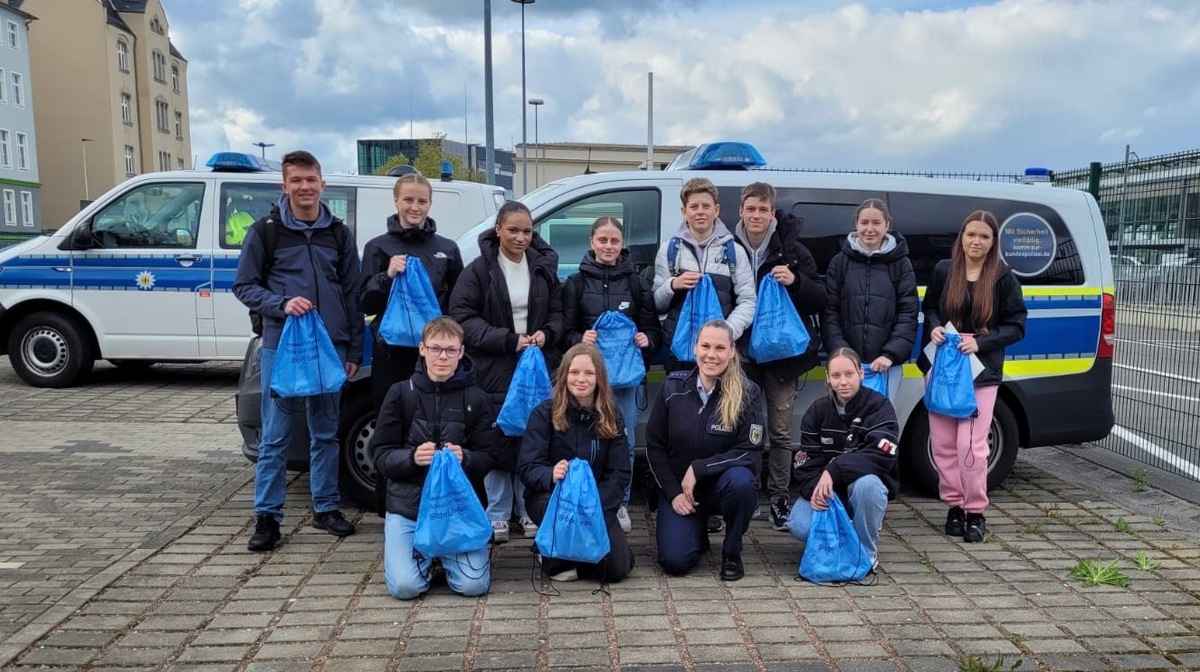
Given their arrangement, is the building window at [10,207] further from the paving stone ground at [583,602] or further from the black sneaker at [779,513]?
the black sneaker at [779,513]

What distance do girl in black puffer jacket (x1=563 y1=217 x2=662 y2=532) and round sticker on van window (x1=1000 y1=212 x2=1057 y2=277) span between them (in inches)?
94.9

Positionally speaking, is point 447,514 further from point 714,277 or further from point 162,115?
point 162,115

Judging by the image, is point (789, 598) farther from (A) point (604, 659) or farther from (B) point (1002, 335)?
(B) point (1002, 335)

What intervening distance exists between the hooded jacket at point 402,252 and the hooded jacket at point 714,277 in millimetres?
1152

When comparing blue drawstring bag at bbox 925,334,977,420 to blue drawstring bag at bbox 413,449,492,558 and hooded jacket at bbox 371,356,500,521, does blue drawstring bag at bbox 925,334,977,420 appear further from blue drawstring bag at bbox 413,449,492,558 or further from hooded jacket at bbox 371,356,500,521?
blue drawstring bag at bbox 413,449,492,558

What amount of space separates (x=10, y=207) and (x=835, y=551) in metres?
50.3

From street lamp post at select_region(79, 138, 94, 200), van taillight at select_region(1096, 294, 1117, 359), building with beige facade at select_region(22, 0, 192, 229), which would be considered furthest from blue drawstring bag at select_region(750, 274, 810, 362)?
street lamp post at select_region(79, 138, 94, 200)

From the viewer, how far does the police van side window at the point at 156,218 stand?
921cm

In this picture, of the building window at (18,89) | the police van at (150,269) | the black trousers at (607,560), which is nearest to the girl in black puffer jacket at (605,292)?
the black trousers at (607,560)

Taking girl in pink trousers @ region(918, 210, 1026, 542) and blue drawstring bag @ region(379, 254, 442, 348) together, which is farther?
girl in pink trousers @ region(918, 210, 1026, 542)

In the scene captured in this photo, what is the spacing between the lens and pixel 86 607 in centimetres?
397

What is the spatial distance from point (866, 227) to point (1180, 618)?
2.33 m

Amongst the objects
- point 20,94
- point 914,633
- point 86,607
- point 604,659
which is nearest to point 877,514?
Answer: point 914,633

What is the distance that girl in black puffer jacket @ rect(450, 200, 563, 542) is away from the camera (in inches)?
183
